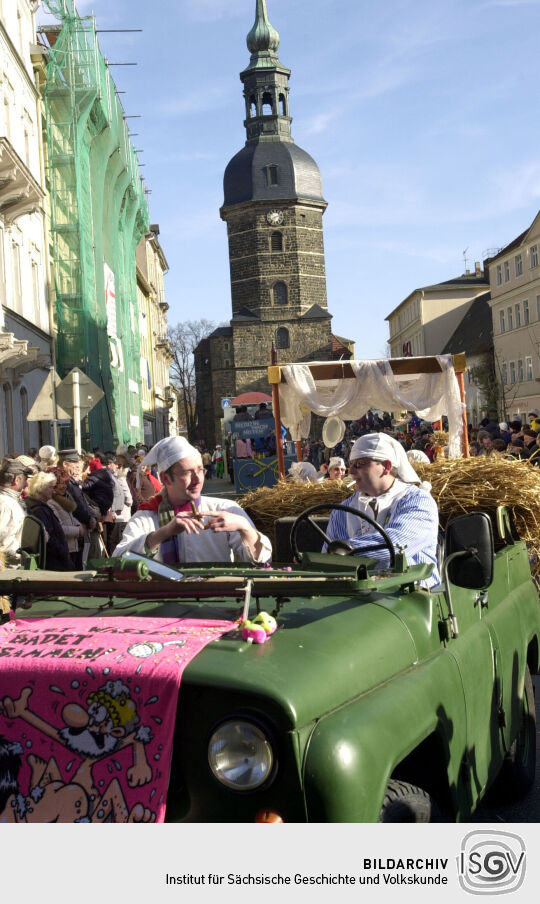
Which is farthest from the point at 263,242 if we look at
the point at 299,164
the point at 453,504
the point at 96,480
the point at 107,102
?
the point at 453,504

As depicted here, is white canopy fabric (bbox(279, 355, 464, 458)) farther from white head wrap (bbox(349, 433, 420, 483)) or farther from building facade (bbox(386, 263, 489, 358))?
building facade (bbox(386, 263, 489, 358))

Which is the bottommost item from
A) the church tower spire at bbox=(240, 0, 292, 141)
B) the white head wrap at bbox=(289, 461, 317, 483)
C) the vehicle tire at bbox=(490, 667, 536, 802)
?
the vehicle tire at bbox=(490, 667, 536, 802)

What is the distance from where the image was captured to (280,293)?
106812 mm

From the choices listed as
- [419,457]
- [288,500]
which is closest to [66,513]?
[288,500]

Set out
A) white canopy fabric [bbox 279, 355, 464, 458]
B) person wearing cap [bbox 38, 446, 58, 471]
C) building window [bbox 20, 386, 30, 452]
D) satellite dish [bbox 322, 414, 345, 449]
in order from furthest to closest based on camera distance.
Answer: building window [bbox 20, 386, 30, 452] → satellite dish [bbox 322, 414, 345, 449] → white canopy fabric [bbox 279, 355, 464, 458] → person wearing cap [bbox 38, 446, 58, 471]

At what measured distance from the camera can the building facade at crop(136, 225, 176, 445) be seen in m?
71.5

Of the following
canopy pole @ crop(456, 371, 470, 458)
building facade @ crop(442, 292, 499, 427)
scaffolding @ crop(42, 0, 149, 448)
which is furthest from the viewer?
building facade @ crop(442, 292, 499, 427)

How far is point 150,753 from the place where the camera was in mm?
2971

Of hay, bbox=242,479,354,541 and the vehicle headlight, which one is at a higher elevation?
hay, bbox=242,479,354,541

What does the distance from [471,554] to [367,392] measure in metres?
14.2

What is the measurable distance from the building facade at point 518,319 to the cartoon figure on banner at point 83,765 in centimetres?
6448
